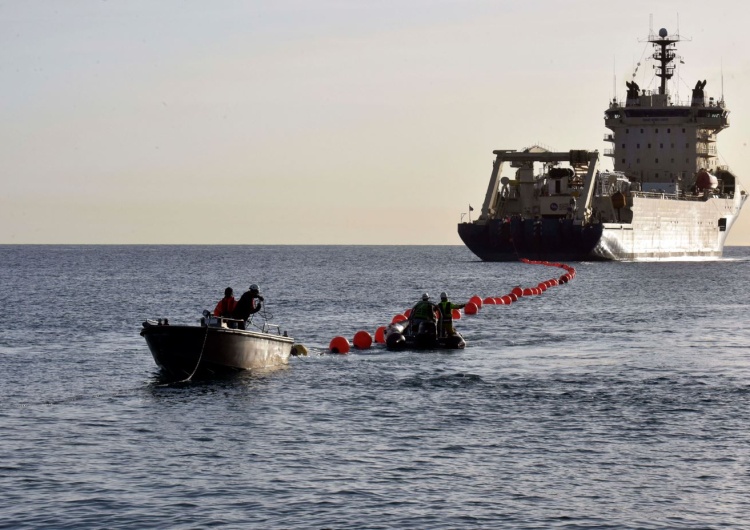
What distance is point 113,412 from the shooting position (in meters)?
27.0

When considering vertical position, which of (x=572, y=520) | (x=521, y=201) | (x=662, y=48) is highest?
(x=662, y=48)

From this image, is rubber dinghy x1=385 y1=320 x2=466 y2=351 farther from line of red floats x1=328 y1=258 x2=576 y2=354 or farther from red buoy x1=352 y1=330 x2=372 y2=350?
line of red floats x1=328 y1=258 x2=576 y2=354

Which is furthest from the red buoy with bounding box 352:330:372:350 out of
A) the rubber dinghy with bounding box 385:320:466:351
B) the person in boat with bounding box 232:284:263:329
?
the person in boat with bounding box 232:284:263:329

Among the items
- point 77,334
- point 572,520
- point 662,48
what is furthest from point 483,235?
point 572,520

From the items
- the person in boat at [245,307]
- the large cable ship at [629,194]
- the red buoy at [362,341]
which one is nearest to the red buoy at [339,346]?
the red buoy at [362,341]

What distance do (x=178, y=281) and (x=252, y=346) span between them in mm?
78132

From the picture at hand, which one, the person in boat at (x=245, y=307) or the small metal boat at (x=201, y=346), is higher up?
the person in boat at (x=245, y=307)

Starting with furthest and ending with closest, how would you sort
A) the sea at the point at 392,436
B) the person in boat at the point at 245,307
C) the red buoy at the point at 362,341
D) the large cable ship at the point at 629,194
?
the large cable ship at the point at 629,194
the red buoy at the point at 362,341
the person in boat at the point at 245,307
the sea at the point at 392,436

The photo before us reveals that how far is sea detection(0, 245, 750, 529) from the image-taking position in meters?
18.3

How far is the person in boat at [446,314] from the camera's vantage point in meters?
39.1

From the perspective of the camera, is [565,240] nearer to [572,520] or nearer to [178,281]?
[178,281]

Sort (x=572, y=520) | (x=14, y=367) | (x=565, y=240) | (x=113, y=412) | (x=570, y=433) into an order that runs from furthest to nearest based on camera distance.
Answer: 1. (x=565, y=240)
2. (x=14, y=367)
3. (x=113, y=412)
4. (x=570, y=433)
5. (x=572, y=520)

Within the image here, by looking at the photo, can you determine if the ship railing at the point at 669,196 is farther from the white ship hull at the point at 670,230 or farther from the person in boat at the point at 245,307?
the person in boat at the point at 245,307

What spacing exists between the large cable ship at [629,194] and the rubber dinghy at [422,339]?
3092 inches
